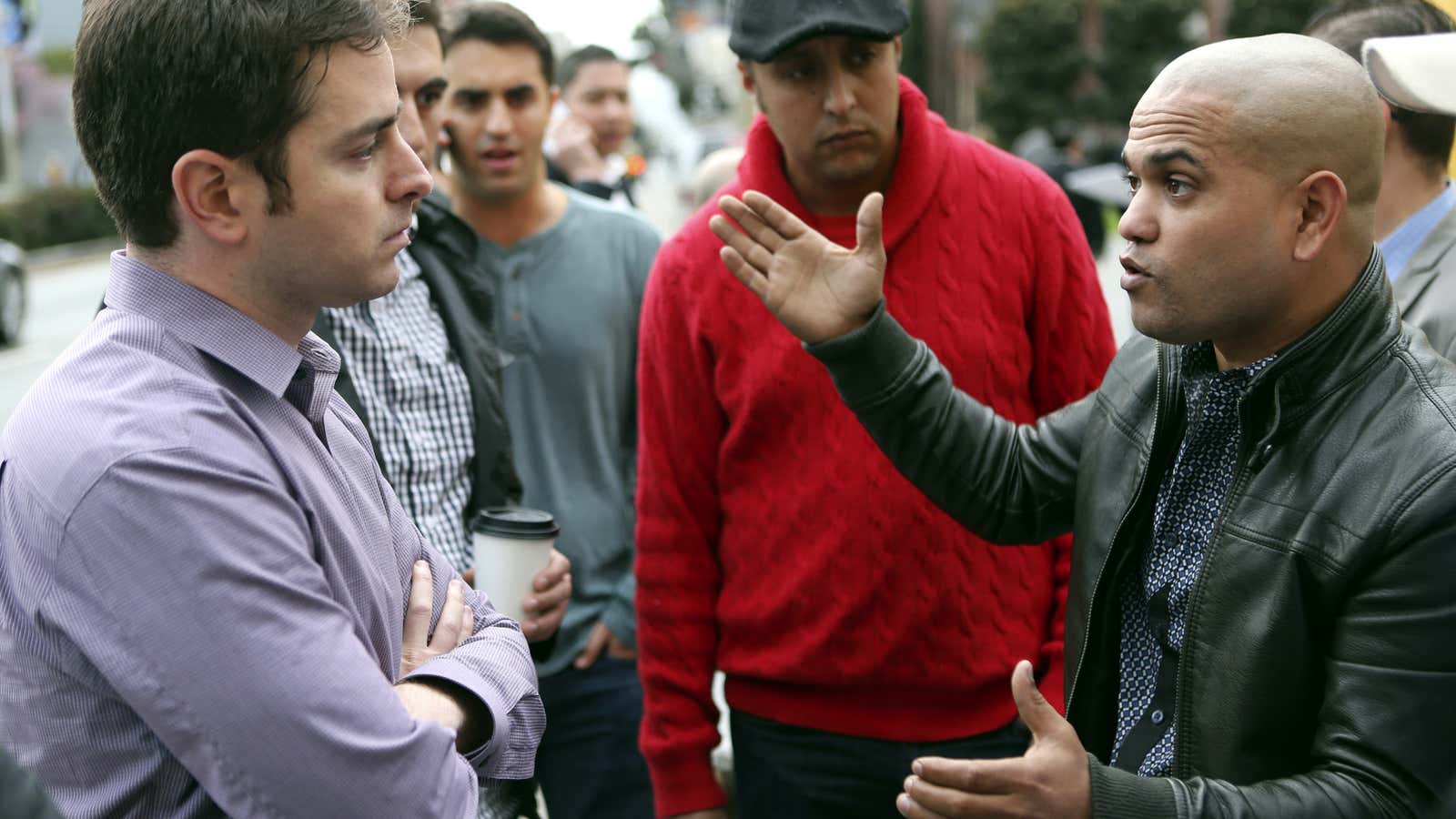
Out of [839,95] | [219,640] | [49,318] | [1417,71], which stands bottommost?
[49,318]

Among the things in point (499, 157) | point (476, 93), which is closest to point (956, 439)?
point (499, 157)

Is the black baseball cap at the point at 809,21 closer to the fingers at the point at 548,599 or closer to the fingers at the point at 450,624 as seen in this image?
the fingers at the point at 548,599

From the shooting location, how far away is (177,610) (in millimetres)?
1538

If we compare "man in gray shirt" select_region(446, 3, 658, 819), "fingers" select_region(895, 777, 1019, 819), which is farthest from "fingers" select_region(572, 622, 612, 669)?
"fingers" select_region(895, 777, 1019, 819)

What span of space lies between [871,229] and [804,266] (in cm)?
14

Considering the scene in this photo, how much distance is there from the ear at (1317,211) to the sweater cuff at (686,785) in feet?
5.70

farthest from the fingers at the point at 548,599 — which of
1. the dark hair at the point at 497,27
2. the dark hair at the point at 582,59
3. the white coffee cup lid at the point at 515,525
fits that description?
the dark hair at the point at 582,59

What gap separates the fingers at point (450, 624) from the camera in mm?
2053

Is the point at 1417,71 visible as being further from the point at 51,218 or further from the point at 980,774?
the point at 51,218

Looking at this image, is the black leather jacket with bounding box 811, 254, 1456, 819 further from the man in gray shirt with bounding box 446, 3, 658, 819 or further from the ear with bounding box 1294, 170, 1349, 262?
the man in gray shirt with bounding box 446, 3, 658, 819

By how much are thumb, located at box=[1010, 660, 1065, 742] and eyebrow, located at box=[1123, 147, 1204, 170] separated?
2.65 ft

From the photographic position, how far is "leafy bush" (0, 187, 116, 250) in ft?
101

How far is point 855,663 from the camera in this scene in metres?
2.87

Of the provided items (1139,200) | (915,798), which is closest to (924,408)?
(1139,200)
